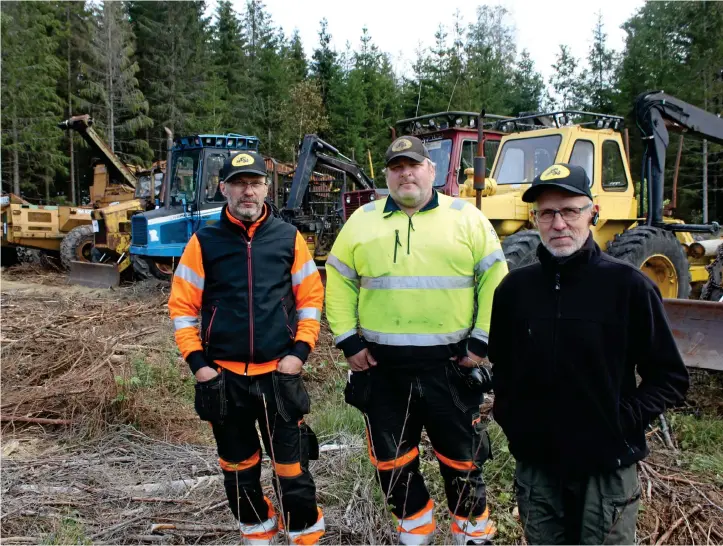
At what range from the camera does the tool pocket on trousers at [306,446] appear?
9.05 feet

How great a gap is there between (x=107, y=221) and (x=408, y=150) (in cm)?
1196

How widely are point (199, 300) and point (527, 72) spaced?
36355mm

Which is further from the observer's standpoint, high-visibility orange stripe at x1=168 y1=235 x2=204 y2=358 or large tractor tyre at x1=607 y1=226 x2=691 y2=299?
large tractor tyre at x1=607 y1=226 x2=691 y2=299

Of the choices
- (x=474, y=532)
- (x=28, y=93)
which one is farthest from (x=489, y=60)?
(x=474, y=532)

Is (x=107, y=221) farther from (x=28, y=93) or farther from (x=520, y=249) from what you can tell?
(x=28, y=93)

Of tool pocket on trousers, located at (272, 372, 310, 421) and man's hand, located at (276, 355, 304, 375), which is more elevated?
man's hand, located at (276, 355, 304, 375)

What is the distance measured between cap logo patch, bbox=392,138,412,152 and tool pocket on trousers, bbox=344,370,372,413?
108cm

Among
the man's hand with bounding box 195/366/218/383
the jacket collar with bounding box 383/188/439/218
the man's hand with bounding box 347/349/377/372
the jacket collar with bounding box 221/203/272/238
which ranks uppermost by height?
the jacket collar with bounding box 383/188/439/218

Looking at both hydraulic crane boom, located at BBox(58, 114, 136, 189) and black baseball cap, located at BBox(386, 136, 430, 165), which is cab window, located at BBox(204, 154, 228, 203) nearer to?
hydraulic crane boom, located at BBox(58, 114, 136, 189)

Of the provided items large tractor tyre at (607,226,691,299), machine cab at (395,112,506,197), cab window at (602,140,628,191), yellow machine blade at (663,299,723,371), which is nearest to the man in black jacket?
yellow machine blade at (663,299,723,371)

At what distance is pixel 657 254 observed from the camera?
6.17m

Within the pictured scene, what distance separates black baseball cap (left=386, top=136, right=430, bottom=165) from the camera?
2.64m

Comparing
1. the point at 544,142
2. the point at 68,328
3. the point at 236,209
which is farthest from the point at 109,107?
the point at 236,209

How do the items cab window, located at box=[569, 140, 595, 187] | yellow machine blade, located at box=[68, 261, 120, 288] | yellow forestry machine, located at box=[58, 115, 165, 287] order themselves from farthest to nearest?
yellow forestry machine, located at box=[58, 115, 165, 287] < yellow machine blade, located at box=[68, 261, 120, 288] < cab window, located at box=[569, 140, 595, 187]
